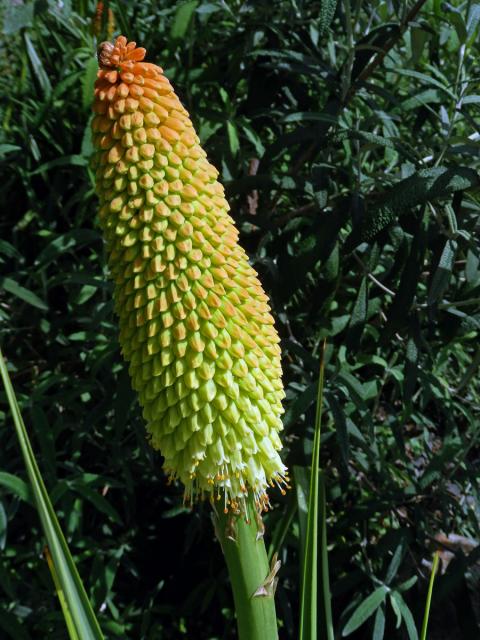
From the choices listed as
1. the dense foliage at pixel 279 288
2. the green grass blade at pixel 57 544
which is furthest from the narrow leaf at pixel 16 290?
the green grass blade at pixel 57 544

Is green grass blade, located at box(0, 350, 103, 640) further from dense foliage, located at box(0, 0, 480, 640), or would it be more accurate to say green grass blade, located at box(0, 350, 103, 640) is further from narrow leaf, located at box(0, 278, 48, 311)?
narrow leaf, located at box(0, 278, 48, 311)

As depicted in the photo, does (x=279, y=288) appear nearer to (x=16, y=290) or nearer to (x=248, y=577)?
(x=16, y=290)

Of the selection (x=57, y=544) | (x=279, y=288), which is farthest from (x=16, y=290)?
(x=57, y=544)

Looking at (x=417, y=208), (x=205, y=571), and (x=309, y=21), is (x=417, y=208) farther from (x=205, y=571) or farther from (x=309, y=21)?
(x=205, y=571)

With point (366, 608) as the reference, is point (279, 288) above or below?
above

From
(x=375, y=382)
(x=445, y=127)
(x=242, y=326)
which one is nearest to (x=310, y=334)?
(x=375, y=382)
